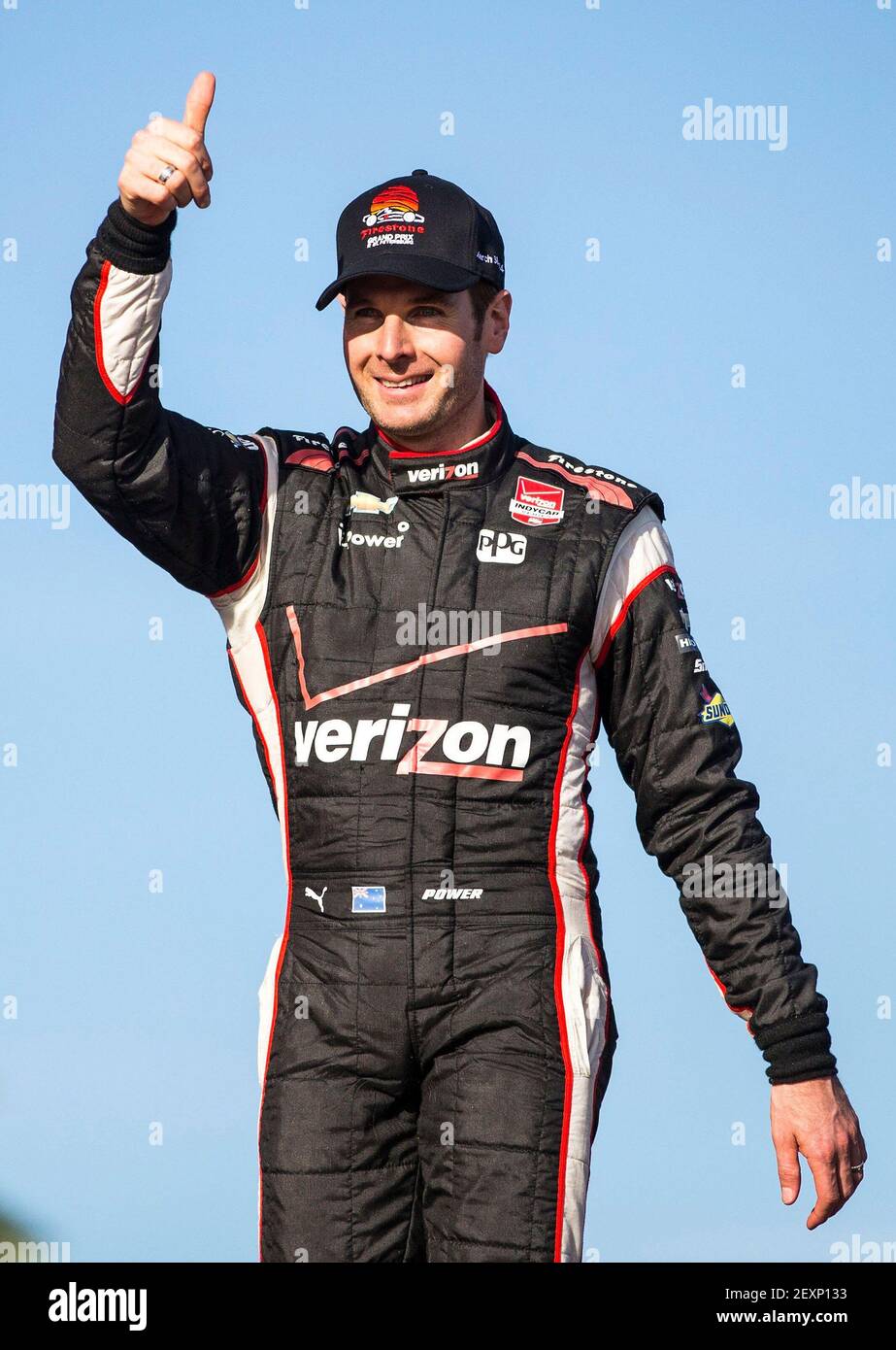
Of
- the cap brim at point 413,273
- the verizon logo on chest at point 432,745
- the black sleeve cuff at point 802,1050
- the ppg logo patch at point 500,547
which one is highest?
the cap brim at point 413,273

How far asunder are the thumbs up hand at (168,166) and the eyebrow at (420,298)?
2.55ft

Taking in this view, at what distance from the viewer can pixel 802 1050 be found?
500 centimetres

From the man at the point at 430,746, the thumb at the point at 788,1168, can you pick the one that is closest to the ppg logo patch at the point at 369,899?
the man at the point at 430,746

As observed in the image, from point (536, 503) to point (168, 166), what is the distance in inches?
50.4

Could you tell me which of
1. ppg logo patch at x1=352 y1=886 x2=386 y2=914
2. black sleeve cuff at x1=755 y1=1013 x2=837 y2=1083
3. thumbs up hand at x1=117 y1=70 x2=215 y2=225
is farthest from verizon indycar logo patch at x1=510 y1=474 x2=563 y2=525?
black sleeve cuff at x1=755 y1=1013 x2=837 y2=1083

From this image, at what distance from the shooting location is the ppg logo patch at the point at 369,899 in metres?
4.93

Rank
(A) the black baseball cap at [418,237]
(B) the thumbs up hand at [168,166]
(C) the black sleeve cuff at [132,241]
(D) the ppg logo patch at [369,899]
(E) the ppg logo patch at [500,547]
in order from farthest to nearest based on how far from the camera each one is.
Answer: (A) the black baseball cap at [418,237], (E) the ppg logo patch at [500,547], (D) the ppg logo patch at [369,899], (C) the black sleeve cuff at [132,241], (B) the thumbs up hand at [168,166]

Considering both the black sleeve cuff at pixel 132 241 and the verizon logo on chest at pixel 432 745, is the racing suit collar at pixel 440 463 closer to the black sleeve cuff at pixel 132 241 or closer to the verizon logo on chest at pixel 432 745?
the verizon logo on chest at pixel 432 745

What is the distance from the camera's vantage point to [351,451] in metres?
5.53

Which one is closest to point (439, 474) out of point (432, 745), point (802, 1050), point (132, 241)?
point (432, 745)

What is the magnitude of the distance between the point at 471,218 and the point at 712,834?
1685mm

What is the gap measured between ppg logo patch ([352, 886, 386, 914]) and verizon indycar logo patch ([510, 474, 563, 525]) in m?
0.99

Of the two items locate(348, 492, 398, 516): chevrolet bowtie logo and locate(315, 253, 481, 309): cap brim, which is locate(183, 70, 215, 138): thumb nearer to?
locate(315, 253, 481, 309): cap brim

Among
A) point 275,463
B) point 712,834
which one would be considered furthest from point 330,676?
point 712,834
